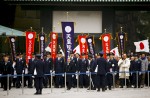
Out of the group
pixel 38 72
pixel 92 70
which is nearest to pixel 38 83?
pixel 38 72

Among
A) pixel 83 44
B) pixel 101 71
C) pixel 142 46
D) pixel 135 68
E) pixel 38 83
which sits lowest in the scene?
pixel 38 83

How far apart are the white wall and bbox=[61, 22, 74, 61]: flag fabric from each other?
6.43m

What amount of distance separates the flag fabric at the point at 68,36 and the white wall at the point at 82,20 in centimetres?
643

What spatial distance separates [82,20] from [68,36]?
23.1 feet

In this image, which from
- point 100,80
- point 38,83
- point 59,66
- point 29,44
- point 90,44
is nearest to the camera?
point 38,83

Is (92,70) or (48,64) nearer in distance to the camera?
(92,70)

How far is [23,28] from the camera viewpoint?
41.5 meters

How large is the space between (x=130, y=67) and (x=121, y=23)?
2214 centimetres

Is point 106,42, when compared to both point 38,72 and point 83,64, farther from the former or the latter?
point 38,72

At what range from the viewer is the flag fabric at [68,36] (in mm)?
26391

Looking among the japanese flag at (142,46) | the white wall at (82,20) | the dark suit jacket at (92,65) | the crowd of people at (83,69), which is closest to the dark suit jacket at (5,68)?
the crowd of people at (83,69)

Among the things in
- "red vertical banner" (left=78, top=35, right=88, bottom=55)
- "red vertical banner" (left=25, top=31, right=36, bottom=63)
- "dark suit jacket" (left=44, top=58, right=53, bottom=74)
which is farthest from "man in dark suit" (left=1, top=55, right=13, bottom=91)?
"red vertical banner" (left=78, top=35, right=88, bottom=55)

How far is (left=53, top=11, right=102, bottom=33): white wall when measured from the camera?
3322cm

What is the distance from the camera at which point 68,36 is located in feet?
87.4
